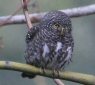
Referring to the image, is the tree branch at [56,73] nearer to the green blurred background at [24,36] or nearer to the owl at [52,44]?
the owl at [52,44]

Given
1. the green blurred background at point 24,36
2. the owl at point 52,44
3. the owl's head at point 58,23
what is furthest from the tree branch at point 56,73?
the green blurred background at point 24,36

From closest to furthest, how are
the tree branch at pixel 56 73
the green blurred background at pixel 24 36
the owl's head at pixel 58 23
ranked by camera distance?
the tree branch at pixel 56 73 → the owl's head at pixel 58 23 → the green blurred background at pixel 24 36

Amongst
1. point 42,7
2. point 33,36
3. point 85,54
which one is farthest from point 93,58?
point 33,36

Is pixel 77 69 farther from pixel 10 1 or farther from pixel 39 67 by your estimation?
pixel 39 67

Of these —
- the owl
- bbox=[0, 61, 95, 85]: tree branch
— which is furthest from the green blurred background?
bbox=[0, 61, 95, 85]: tree branch

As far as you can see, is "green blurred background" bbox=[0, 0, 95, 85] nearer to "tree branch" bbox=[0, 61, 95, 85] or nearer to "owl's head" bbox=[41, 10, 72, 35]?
"owl's head" bbox=[41, 10, 72, 35]

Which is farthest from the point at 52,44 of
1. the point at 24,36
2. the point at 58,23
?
the point at 24,36

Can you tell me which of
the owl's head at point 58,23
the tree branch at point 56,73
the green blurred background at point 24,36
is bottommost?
the green blurred background at point 24,36

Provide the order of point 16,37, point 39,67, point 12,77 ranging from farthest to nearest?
point 16,37 < point 12,77 < point 39,67
